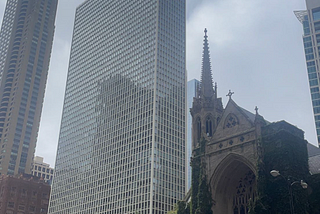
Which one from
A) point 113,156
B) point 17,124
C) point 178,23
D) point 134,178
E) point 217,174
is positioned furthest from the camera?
point 17,124

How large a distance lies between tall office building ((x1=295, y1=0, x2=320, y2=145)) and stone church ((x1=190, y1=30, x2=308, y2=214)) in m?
64.2

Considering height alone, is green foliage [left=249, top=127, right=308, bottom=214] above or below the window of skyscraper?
below

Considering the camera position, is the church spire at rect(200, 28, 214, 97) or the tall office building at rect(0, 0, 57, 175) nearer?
the church spire at rect(200, 28, 214, 97)

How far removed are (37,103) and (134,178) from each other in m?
83.7

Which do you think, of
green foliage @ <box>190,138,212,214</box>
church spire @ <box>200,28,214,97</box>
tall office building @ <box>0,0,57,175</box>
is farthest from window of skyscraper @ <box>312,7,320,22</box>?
tall office building @ <box>0,0,57,175</box>

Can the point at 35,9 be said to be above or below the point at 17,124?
above

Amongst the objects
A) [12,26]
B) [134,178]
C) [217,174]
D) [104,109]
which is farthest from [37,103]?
[217,174]

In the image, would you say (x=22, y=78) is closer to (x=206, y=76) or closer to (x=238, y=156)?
(x=206, y=76)

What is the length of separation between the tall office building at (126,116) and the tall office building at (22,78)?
2702 centimetres

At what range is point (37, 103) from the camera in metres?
183

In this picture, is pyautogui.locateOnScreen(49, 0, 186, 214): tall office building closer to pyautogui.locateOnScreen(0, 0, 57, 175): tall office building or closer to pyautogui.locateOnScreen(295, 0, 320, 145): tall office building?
pyautogui.locateOnScreen(0, 0, 57, 175): tall office building

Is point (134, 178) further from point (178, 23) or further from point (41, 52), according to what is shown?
point (41, 52)

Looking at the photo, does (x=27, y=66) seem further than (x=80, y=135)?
Yes

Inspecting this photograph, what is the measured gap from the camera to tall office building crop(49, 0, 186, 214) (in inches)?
4560
